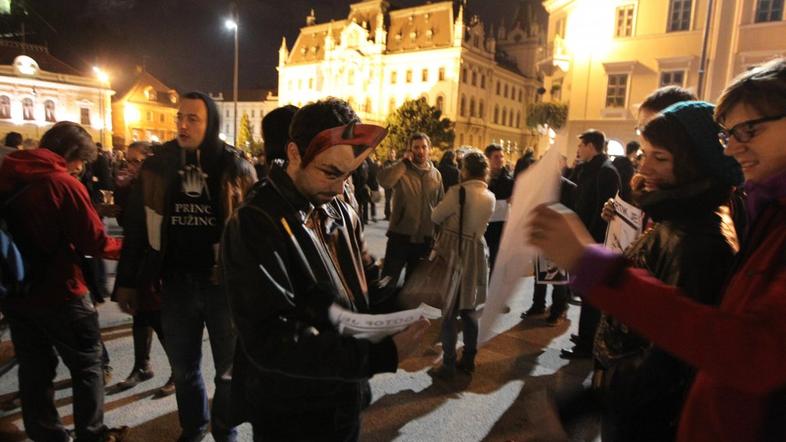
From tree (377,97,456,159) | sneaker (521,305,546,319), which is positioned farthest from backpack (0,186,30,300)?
tree (377,97,456,159)

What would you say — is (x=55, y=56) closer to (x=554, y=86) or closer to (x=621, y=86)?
(x=554, y=86)

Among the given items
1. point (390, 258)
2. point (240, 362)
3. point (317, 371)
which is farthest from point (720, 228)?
point (390, 258)

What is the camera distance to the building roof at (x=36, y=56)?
4784 centimetres

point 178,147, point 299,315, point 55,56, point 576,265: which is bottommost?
point 299,315

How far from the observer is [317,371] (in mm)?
1486

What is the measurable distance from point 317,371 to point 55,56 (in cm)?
7212

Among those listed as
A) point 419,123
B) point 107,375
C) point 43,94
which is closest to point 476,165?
point 107,375

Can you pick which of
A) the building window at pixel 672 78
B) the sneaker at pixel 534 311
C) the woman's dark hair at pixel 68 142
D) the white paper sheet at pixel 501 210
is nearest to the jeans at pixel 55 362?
the woman's dark hair at pixel 68 142

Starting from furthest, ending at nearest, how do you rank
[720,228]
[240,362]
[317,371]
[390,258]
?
1. [390,258]
2. [240,362]
3. [720,228]
4. [317,371]

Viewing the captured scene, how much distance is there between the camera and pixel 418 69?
64.1m

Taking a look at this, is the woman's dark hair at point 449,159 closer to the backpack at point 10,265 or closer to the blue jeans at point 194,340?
the blue jeans at point 194,340

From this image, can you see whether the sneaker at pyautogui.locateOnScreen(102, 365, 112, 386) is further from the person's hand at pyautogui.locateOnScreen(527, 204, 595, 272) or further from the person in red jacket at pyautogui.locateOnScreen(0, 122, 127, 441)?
the person's hand at pyautogui.locateOnScreen(527, 204, 595, 272)

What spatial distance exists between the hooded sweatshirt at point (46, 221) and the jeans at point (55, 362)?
0.11 meters

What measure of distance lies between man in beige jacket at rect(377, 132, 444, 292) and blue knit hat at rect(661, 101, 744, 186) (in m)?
3.67
